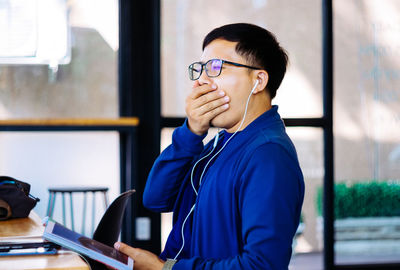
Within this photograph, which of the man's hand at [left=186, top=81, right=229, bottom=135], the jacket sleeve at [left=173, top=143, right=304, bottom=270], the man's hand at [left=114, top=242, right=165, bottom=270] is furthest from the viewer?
the man's hand at [left=186, top=81, right=229, bottom=135]

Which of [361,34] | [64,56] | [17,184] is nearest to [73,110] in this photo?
[64,56]

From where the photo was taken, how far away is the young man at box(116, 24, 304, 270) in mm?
1373

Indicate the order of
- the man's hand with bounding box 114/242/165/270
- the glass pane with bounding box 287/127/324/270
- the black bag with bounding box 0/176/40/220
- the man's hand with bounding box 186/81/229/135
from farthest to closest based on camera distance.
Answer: the glass pane with bounding box 287/127/324/270
the black bag with bounding box 0/176/40/220
the man's hand with bounding box 186/81/229/135
the man's hand with bounding box 114/242/165/270

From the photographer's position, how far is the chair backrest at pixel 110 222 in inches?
74.5

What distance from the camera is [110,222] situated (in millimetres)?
1905

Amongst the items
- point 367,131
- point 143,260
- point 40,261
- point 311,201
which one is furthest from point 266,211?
point 367,131

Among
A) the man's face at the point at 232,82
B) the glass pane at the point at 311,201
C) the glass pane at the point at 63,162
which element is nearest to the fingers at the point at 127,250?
the man's face at the point at 232,82

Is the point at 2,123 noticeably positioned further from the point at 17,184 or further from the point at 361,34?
the point at 361,34

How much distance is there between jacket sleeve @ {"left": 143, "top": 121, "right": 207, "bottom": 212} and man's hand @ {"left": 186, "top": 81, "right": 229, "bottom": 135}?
0.15ft

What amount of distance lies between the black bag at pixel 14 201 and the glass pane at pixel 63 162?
4.45 feet

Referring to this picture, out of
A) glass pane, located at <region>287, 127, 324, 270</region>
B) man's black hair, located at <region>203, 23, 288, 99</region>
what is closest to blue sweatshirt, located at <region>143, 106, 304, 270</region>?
man's black hair, located at <region>203, 23, 288, 99</region>

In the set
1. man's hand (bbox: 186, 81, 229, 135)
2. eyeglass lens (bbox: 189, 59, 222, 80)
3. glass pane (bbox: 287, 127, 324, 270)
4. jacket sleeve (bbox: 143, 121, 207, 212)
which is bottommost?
glass pane (bbox: 287, 127, 324, 270)

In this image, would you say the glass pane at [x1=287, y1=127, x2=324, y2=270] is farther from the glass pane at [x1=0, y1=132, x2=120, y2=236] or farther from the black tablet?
the black tablet

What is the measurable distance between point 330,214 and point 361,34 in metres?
1.32
